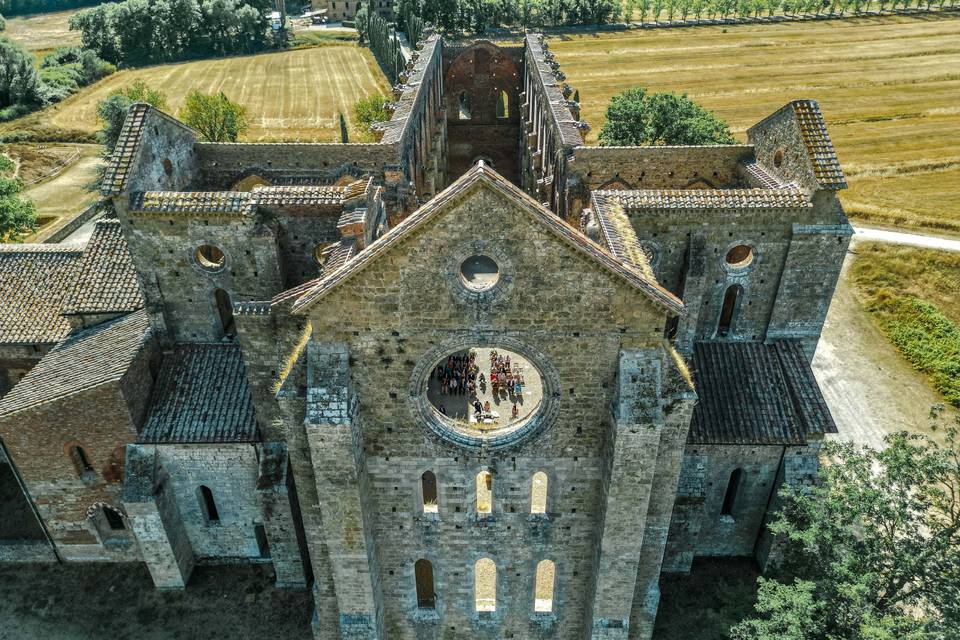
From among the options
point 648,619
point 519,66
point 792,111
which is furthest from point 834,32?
point 648,619

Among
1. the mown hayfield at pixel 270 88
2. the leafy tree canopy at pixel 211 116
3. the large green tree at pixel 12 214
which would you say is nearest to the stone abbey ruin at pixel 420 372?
the large green tree at pixel 12 214

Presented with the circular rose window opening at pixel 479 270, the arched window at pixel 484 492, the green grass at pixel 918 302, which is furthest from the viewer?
the circular rose window opening at pixel 479 270

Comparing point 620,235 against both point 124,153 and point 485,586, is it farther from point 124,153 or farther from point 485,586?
point 124,153

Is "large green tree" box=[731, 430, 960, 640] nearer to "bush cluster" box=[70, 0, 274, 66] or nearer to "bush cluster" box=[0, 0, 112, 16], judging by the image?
"bush cluster" box=[70, 0, 274, 66]

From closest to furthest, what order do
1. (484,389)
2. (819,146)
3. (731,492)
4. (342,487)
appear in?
(342,487) < (819,146) < (731,492) < (484,389)

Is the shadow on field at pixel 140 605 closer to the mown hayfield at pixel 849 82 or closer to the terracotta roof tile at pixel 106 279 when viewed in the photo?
the terracotta roof tile at pixel 106 279

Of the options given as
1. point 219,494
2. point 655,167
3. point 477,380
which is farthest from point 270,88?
point 219,494

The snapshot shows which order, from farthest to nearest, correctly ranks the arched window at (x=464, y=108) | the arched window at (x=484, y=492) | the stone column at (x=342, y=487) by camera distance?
1. the arched window at (x=464, y=108)
2. the arched window at (x=484, y=492)
3. the stone column at (x=342, y=487)
